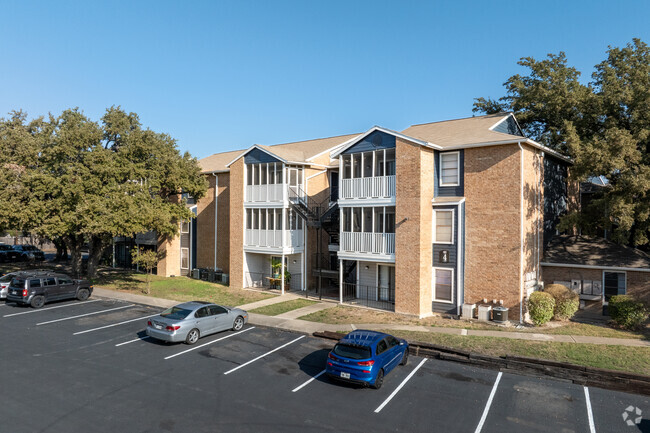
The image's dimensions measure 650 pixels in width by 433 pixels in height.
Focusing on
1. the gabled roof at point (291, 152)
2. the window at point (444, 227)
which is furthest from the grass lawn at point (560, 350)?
the gabled roof at point (291, 152)

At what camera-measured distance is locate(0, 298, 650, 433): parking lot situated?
9.93 m

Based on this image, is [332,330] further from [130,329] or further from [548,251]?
[548,251]

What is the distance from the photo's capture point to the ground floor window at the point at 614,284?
20.9m

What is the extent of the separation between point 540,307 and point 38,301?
24668 mm

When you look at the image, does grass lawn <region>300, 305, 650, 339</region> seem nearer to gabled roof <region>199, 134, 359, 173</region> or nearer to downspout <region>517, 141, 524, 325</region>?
downspout <region>517, 141, 524, 325</region>

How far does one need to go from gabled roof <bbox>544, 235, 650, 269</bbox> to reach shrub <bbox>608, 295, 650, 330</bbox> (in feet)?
7.80

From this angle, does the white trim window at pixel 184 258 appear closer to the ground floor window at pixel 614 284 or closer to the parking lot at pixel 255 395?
the parking lot at pixel 255 395

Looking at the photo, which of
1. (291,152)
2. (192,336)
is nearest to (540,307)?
(192,336)

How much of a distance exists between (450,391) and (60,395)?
10.6 m

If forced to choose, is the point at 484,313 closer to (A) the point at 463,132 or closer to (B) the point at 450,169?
(B) the point at 450,169

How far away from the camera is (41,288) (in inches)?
868

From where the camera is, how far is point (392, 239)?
22.1m

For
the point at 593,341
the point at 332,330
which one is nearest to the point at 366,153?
the point at 332,330

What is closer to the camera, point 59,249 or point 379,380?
point 379,380
